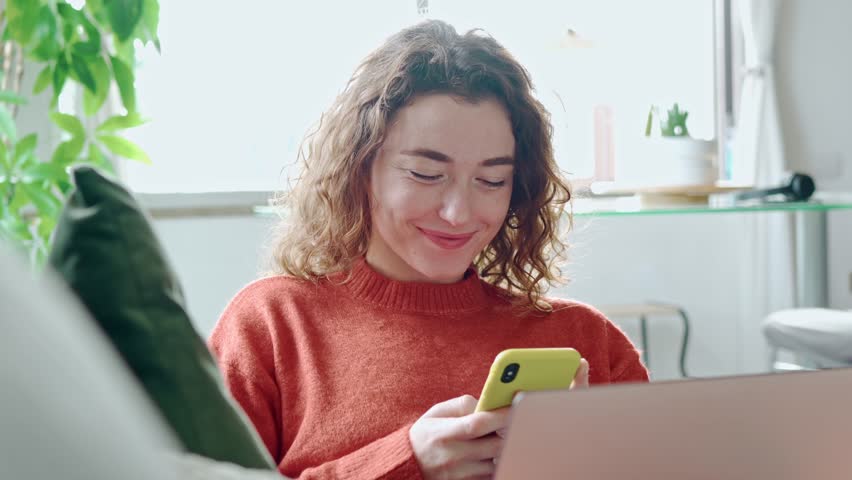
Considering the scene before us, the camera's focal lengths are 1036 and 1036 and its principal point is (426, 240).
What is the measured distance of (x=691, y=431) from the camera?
2.49ft

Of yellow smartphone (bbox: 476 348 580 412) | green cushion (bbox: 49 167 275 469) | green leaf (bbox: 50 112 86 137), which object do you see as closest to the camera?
green cushion (bbox: 49 167 275 469)

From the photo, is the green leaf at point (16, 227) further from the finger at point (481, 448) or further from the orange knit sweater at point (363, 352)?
the finger at point (481, 448)

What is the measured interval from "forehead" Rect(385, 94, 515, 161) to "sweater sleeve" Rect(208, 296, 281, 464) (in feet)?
0.98

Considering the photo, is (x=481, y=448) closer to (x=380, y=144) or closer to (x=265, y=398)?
(x=265, y=398)

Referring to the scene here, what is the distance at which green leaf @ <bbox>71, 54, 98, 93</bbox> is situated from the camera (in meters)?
1.92

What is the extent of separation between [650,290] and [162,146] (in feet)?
5.52

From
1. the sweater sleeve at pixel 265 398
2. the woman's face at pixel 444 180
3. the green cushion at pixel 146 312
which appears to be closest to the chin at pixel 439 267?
the woman's face at pixel 444 180

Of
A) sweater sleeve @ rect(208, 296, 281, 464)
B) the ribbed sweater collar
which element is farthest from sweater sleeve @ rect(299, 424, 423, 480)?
the ribbed sweater collar

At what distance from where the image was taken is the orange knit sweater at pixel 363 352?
123 centimetres

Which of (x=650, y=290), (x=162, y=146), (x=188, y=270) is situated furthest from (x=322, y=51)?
(x=650, y=290)

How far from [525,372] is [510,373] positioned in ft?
0.05

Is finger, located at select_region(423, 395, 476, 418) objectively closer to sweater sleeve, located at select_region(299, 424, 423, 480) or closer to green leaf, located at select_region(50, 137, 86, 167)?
sweater sleeve, located at select_region(299, 424, 423, 480)

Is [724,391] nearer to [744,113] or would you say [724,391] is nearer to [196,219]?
[196,219]

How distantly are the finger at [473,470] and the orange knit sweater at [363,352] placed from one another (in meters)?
0.09
